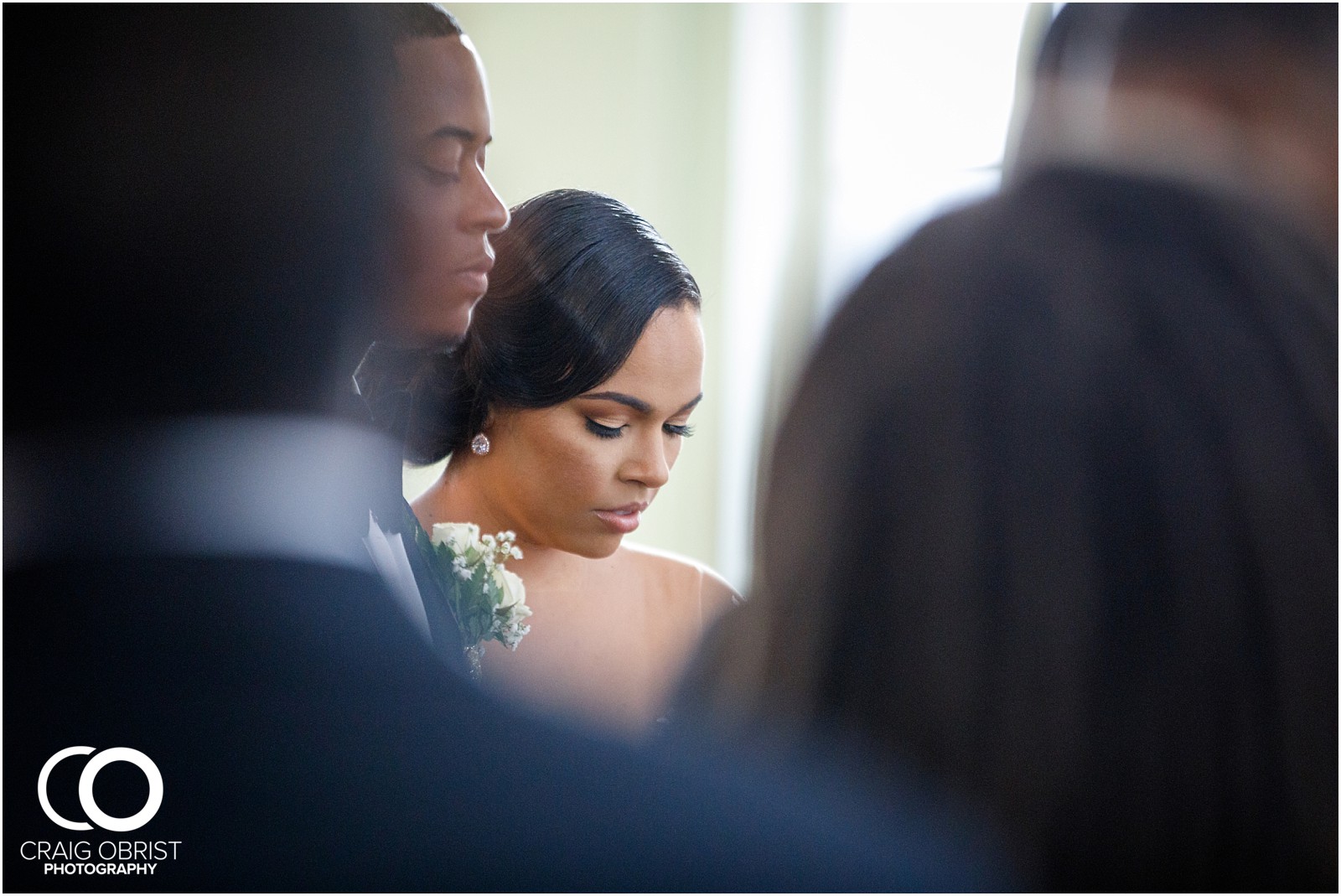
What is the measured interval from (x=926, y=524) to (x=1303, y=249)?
12.7 inches

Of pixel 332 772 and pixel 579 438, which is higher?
pixel 579 438

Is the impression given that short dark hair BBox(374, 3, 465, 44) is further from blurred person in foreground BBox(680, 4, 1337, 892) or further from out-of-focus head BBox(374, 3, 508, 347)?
blurred person in foreground BBox(680, 4, 1337, 892)

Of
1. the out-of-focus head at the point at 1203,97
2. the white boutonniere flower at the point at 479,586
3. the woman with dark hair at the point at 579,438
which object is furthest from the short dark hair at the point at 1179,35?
the white boutonniere flower at the point at 479,586

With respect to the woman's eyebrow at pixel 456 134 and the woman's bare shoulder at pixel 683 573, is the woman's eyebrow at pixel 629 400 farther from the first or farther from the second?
the woman's eyebrow at pixel 456 134

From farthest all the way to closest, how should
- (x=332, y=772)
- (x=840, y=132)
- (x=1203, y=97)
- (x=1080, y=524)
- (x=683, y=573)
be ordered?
(x=840, y=132), (x=683, y=573), (x=332, y=772), (x=1203, y=97), (x=1080, y=524)

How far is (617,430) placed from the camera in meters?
0.90

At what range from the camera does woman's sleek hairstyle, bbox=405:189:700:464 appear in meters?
0.87

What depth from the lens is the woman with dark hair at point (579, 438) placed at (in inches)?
34.4

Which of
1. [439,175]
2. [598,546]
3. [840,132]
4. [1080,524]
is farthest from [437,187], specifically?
[1080,524]

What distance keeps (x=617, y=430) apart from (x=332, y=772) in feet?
1.26

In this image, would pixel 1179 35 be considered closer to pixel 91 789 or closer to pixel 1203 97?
pixel 1203 97

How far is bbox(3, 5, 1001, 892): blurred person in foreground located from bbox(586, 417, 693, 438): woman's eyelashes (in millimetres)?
180

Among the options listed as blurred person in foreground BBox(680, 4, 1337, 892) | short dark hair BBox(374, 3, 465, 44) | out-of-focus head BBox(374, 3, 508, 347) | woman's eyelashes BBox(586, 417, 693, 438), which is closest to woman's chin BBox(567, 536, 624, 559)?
woman's eyelashes BBox(586, 417, 693, 438)

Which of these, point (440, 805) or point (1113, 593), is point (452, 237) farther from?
point (1113, 593)
